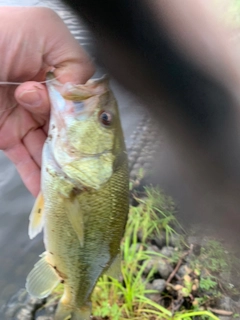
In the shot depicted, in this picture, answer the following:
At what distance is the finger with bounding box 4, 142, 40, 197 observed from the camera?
1874 mm

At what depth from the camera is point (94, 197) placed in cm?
153

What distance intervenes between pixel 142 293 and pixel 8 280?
1.08 m

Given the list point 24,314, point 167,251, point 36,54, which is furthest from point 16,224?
point 36,54

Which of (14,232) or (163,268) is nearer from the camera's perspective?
(163,268)

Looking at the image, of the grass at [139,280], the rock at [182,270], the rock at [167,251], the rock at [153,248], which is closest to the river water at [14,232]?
the grass at [139,280]

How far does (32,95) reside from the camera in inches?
55.7

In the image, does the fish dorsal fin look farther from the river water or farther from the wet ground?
the river water

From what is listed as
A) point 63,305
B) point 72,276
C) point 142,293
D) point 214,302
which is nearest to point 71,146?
point 72,276

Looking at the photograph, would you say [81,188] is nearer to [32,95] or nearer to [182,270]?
[32,95]

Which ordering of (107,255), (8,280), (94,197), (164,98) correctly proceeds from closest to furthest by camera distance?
(164,98), (94,197), (107,255), (8,280)

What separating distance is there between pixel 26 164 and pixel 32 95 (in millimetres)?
549

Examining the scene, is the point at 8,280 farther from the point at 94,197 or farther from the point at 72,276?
the point at 94,197

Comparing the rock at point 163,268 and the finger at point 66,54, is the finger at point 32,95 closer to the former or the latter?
the finger at point 66,54

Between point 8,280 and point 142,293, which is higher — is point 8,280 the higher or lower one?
the lower one
